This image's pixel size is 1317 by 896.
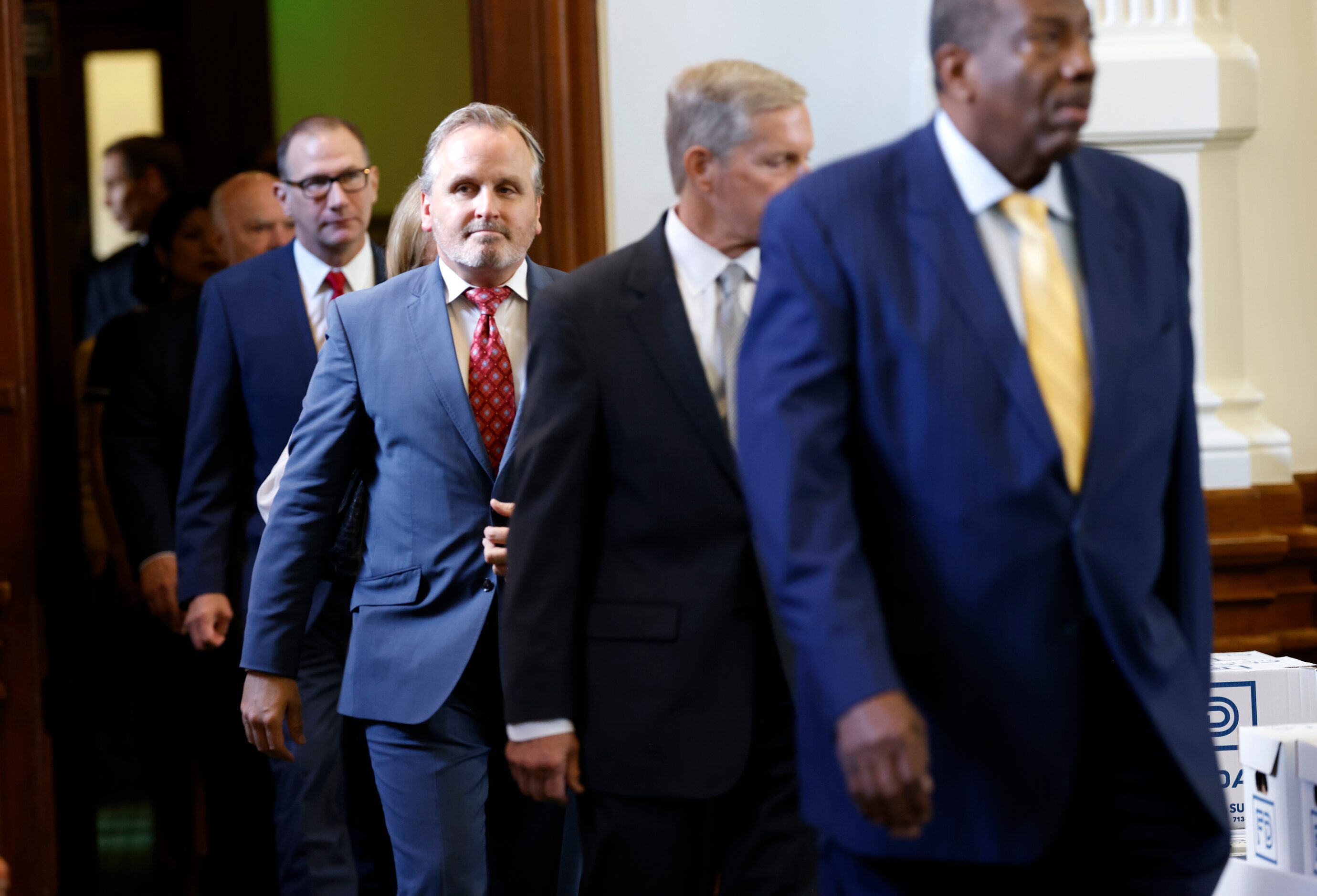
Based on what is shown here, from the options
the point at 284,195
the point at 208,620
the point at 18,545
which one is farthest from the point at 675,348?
the point at 18,545

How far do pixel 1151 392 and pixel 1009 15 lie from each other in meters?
0.43

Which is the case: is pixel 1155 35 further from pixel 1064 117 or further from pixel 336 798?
pixel 336 798

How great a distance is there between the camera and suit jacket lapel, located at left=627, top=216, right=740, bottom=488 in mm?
2150

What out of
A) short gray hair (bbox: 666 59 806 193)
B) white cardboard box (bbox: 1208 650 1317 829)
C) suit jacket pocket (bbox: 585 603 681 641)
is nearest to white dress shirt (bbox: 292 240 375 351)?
short gray hair (bbox: 666 59 806 193)

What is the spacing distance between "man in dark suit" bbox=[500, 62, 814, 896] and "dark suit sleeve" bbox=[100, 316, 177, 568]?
2142mm

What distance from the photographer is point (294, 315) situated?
365cm

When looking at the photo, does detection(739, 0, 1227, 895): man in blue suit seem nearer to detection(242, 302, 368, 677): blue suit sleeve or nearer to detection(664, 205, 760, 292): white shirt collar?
detection(664, 205, 760, 292): white shirt collar

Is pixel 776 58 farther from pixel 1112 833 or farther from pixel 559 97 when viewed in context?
pixel 1112 833

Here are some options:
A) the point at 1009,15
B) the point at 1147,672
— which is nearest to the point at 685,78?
the point at 1009,15

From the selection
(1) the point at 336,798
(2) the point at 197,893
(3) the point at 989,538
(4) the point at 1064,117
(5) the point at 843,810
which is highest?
(4) the point at 1064,117

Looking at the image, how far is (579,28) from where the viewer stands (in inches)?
160

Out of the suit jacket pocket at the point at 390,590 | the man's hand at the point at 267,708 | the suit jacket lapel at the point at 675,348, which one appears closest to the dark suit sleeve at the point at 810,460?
the suit jacket lapel at the point at 675,348

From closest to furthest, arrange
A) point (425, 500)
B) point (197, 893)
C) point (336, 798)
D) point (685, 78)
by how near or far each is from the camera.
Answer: point (685, 78), point (425, 500), point (336, 798), point (197, 893)

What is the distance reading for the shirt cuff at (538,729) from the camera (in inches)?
82.7
